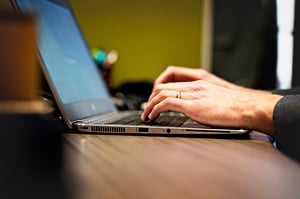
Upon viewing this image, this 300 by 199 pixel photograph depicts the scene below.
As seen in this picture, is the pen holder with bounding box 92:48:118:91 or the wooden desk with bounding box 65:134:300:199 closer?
the wooden desk with bounding box 65:134:300:199

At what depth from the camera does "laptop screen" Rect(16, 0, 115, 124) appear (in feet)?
2.89

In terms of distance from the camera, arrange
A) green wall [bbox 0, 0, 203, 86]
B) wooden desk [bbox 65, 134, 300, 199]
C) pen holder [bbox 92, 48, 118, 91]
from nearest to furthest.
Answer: wooden desk [bbox 65, 134, 300, 199] → pen holder [bbox 92, 48, 118, 91] → green wall [bbox 0, 0, 203, 86]

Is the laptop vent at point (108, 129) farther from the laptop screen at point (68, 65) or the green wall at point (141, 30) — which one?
the green wall at point (141, 30)

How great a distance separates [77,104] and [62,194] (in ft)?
2.15

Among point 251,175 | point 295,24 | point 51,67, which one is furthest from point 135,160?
point 295,24

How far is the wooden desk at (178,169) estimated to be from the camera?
0.40 m

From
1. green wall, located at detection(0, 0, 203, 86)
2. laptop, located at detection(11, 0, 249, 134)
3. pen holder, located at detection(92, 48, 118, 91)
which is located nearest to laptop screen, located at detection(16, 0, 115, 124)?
laptop, located at detection(11, 0, 249, 134)

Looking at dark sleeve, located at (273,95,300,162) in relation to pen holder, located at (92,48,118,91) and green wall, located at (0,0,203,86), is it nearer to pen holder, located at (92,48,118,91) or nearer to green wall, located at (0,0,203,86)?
pen holder, located at (92,48,118,91)

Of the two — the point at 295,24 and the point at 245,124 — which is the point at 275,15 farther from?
the point at 245,124

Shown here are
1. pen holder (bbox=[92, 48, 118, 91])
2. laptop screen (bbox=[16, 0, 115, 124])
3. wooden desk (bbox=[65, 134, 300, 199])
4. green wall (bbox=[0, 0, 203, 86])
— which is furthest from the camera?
green wall (bbox=[0, 0, 203, 86])

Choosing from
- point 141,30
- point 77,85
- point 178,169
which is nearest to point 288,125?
point 178,169

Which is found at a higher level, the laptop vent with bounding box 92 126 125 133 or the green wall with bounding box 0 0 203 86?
the green wall with bounding box 0 0 203 86

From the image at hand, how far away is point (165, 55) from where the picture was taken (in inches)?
102

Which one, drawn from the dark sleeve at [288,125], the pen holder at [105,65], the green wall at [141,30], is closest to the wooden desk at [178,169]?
the dark sleeve at [288,125]
